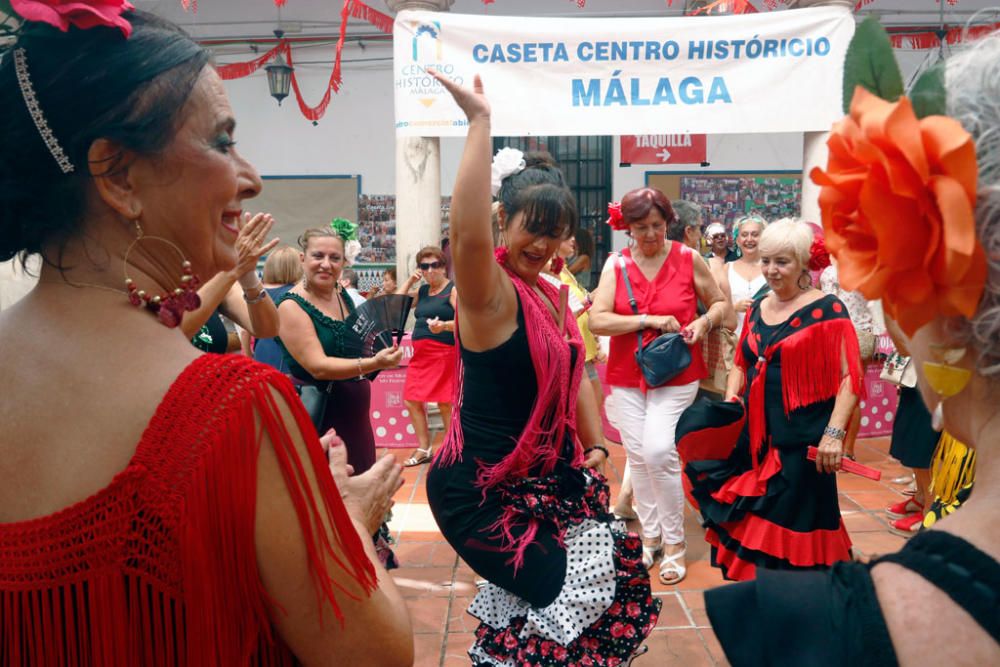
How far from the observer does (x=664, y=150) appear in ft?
35.4

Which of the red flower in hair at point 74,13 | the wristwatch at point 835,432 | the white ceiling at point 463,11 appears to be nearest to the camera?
the red flower in hair at point 74,13

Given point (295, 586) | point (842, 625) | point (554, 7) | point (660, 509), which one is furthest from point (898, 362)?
point (554, 7)

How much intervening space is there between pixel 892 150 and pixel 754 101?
5.24 m

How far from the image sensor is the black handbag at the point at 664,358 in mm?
4152

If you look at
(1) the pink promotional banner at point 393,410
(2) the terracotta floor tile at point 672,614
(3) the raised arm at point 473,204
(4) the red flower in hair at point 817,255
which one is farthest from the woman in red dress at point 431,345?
(3) the raised arm at point 473,204

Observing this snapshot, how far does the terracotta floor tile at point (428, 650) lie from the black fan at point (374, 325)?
1272mm

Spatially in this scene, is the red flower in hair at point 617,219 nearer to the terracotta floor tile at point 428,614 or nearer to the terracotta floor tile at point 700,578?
the terracotta floor tile at point 700,578

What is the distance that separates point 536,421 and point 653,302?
2.22 meters

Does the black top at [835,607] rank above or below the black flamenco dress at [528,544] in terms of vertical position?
above

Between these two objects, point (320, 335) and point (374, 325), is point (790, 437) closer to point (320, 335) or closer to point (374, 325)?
point (374, 325)

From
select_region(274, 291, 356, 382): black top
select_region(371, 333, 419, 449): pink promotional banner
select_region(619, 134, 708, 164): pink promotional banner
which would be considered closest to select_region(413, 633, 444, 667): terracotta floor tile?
select_region(274, 291, 356, 382): black top

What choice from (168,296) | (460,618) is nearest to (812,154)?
(460,618)

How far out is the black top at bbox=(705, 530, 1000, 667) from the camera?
898 mm

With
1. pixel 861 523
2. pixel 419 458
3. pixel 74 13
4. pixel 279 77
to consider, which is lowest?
pixel 419 458
